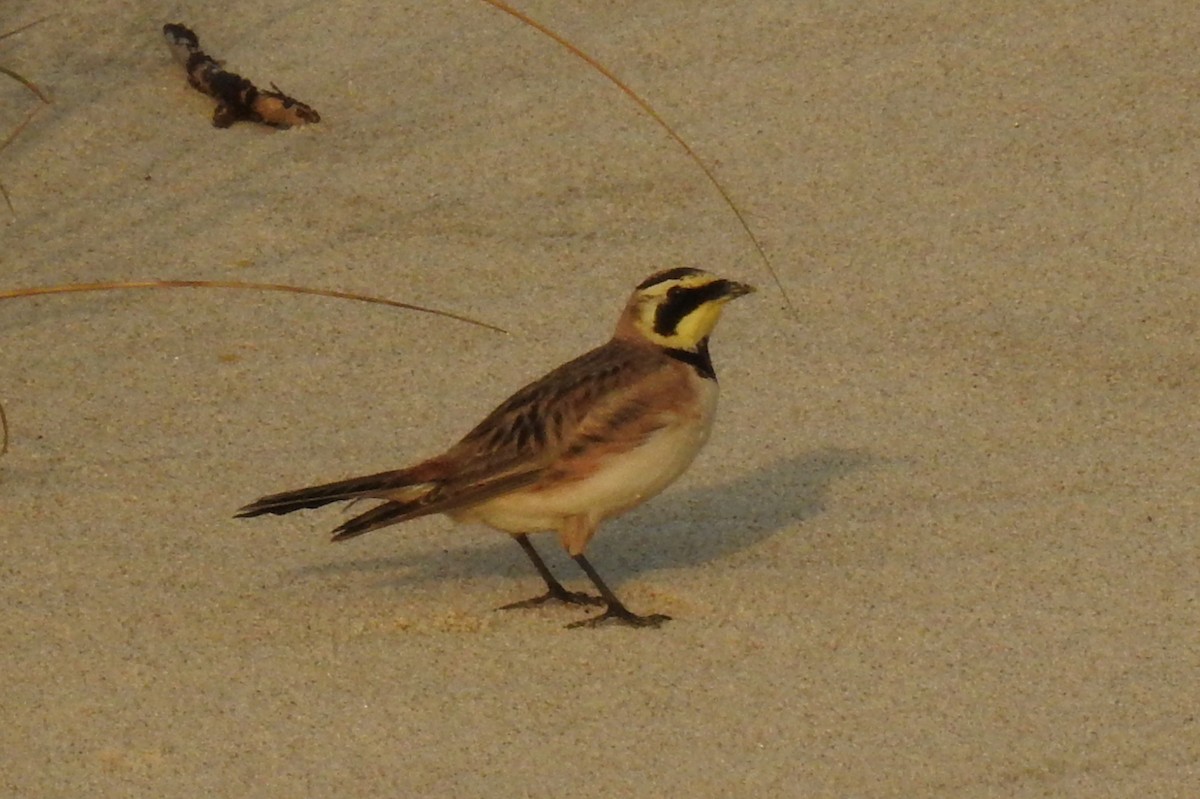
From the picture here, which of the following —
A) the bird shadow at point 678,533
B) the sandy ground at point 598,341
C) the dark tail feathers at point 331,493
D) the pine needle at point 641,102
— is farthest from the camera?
the bird shadow at point 678,533

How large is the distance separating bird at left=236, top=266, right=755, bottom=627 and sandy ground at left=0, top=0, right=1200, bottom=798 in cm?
33

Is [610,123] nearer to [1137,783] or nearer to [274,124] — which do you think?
[274,124]

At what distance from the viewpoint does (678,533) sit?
5766 millimetres

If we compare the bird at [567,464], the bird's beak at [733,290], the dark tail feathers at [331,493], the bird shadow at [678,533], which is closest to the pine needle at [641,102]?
the bird's beak at [733,290]

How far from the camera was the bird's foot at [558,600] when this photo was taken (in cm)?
541

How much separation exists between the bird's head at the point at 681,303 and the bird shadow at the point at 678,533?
0.57 m

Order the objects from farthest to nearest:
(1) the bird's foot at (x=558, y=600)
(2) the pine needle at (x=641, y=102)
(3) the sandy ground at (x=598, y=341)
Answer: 1. (1) the bird's foot at (x=558, y=600)
2. (3) the sandy ground at (x=598, y=341)
3. (2) the pine needle at (x=641, y=102)

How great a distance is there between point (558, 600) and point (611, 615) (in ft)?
0.64

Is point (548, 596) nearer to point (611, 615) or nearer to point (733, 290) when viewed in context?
point (611, 615)

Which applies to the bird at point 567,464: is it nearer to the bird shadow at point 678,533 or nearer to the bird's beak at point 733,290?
the bird's beak at point 733,290

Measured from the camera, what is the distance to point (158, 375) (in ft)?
21.3

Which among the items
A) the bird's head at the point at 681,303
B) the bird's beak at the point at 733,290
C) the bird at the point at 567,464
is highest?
the bird's beak at the point at 733,290

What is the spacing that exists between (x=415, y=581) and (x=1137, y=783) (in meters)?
1.92

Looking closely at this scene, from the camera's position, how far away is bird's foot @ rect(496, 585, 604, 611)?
5.41 meters
